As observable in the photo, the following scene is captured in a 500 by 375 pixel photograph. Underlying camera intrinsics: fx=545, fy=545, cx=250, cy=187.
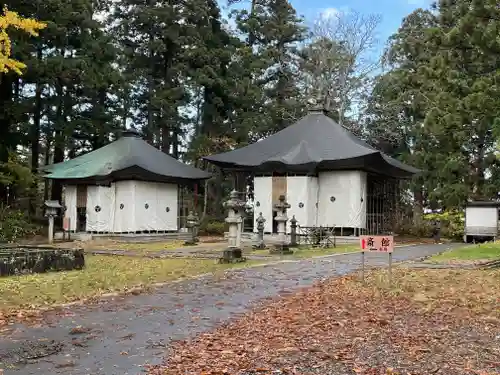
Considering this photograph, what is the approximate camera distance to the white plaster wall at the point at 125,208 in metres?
25.8

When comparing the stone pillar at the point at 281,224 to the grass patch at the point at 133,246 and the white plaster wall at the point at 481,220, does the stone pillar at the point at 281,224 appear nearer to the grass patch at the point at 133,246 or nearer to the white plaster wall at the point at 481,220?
the grass patch at the point at 133,246

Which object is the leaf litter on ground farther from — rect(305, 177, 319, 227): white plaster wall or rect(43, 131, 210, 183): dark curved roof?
rect(43, 131, 210, 183): dark curved roof

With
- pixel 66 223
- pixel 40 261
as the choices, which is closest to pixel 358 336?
pixel 40 261

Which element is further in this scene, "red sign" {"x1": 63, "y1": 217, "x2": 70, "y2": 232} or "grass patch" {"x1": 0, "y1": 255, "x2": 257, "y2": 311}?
"red sign" {"x1": 63, "y1": 217, "x2": 70, "y2": 232}

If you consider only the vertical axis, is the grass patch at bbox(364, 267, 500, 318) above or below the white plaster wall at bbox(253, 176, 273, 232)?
below

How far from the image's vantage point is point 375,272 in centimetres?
1146

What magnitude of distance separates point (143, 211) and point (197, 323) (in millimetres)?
20286

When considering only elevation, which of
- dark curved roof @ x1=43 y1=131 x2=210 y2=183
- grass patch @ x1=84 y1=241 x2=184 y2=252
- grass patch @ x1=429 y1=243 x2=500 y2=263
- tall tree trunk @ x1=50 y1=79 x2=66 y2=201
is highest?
tall tree trunk @ x1=50 y1=79 x2=66 y2=201

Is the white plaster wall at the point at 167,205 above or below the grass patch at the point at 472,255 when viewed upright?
above

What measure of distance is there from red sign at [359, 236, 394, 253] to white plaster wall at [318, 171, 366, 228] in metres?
15.2

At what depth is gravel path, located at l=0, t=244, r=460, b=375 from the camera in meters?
4.91

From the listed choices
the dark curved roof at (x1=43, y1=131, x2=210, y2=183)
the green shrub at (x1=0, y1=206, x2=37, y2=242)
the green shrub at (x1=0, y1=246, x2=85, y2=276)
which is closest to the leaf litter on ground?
the green shrub at (x1=0, y1=246, x2=85, y2=276)

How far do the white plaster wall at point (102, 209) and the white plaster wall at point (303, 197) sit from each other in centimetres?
846

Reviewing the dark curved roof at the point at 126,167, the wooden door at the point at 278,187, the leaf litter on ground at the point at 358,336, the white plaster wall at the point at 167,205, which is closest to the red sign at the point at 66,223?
the dark curved roof at the point at 126,167
